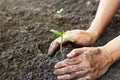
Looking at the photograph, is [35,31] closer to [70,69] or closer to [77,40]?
[77,40]

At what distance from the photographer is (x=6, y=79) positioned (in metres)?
1.22

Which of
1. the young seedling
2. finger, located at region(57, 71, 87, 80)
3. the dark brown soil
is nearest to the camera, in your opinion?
finger, located at region(57, 71, 87, 80)

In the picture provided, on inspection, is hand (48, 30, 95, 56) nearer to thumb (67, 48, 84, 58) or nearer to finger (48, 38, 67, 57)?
finger (48, 38, 67, 57)

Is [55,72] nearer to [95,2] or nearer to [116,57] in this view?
[116,57]

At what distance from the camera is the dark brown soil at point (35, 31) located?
4.09 feet

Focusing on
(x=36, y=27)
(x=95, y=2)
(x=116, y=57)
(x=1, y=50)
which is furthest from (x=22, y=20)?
(x=116, y=57)

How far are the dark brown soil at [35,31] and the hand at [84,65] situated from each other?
8cm

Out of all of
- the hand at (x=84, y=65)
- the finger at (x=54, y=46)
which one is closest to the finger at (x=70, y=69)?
the hand at (x=84, y=65)

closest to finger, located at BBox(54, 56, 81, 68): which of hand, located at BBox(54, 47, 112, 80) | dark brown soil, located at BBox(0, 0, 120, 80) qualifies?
hand, located at BBox(54, 47, 112, 80)

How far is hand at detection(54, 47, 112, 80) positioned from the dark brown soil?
8 centimetres

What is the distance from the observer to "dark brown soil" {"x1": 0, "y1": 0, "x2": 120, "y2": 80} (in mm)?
1245

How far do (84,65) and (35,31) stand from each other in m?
0.54

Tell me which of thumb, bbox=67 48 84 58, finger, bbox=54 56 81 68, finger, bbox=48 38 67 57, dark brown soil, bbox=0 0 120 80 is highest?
thumb, bbox=67 48 84 58

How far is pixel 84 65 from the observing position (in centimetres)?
108
